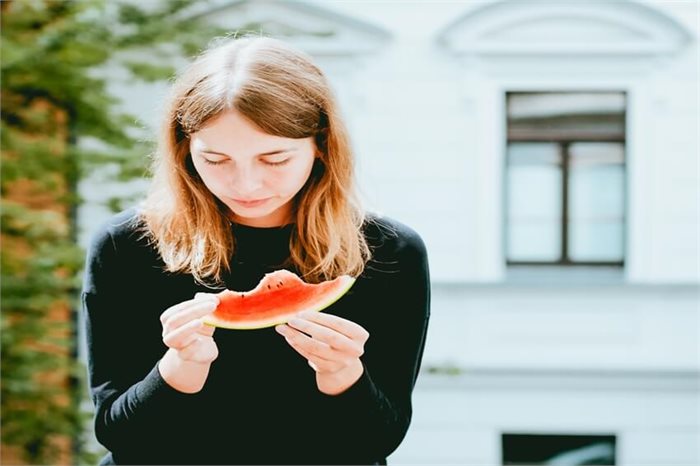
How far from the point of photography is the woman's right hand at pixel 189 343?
36.3 inches

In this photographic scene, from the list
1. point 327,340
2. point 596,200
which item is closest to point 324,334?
point 327,340

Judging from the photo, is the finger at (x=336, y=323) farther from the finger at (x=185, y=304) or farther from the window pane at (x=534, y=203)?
the window pane at (x=534, y=203)

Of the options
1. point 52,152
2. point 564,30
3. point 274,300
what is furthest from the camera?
point 564,30

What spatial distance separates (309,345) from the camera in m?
0.94

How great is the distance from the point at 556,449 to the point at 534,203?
3.82 feet

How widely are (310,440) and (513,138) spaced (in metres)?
3.15

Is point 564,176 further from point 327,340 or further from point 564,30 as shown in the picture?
point 327,340

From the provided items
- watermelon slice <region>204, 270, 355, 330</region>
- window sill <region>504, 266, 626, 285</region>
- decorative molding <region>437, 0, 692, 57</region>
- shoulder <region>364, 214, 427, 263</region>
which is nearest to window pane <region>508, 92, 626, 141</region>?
decorative molding <region>437, 0, 692, 57</region>

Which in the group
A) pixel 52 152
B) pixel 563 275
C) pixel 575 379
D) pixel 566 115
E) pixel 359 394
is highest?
pixel 566 115

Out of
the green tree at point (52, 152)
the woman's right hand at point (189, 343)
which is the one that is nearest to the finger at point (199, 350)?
the woman's right hand at point (189, 343)

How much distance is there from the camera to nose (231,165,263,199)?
976 mm

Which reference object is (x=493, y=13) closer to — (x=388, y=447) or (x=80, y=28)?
(x=80, y=28)

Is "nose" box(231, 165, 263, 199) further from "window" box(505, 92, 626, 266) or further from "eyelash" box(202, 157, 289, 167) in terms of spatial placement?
"window" box(505, 92, 626, 266)

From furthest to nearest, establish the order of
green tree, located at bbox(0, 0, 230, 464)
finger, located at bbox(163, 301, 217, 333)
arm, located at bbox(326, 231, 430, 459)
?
1. green tree, located at bbox(0, 0, 230, 464)
2. arm, located at bbox(326, 231, 430, 459)
3. finger, located at bbox(163, 301, 217, 333)
